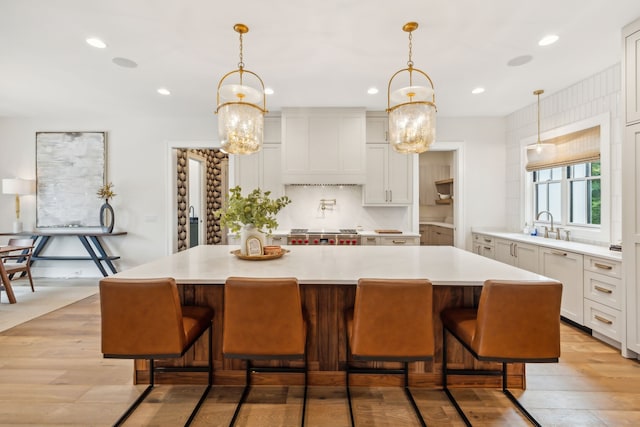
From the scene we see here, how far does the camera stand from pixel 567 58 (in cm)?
302

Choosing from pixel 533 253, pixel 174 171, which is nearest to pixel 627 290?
pixel 533 253

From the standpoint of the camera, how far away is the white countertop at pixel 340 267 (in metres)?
1.75

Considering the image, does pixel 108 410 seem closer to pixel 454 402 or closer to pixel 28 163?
pixel 454 402

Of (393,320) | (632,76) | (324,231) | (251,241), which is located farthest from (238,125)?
(632,76)

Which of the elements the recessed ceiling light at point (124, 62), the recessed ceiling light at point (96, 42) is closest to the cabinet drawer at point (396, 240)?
the recessed ceiling light at point (124, 62)

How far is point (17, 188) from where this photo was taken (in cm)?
475

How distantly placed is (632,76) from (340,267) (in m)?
2.72

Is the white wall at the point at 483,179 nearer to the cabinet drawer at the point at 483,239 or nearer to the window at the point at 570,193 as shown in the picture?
the cabinet drawer at the point at 483,239

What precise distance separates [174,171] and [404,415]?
4.72 meters

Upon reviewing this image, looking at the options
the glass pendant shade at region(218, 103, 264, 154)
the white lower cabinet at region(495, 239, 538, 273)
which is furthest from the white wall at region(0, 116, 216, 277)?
the white lower cabinet at region(495, 239, 538, 273)

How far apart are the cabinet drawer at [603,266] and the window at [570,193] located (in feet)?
2.69

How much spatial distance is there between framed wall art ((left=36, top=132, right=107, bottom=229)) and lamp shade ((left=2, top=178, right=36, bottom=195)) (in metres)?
0.16

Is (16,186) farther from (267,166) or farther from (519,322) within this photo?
(519,322)

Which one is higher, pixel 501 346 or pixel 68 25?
pixel 68 25
